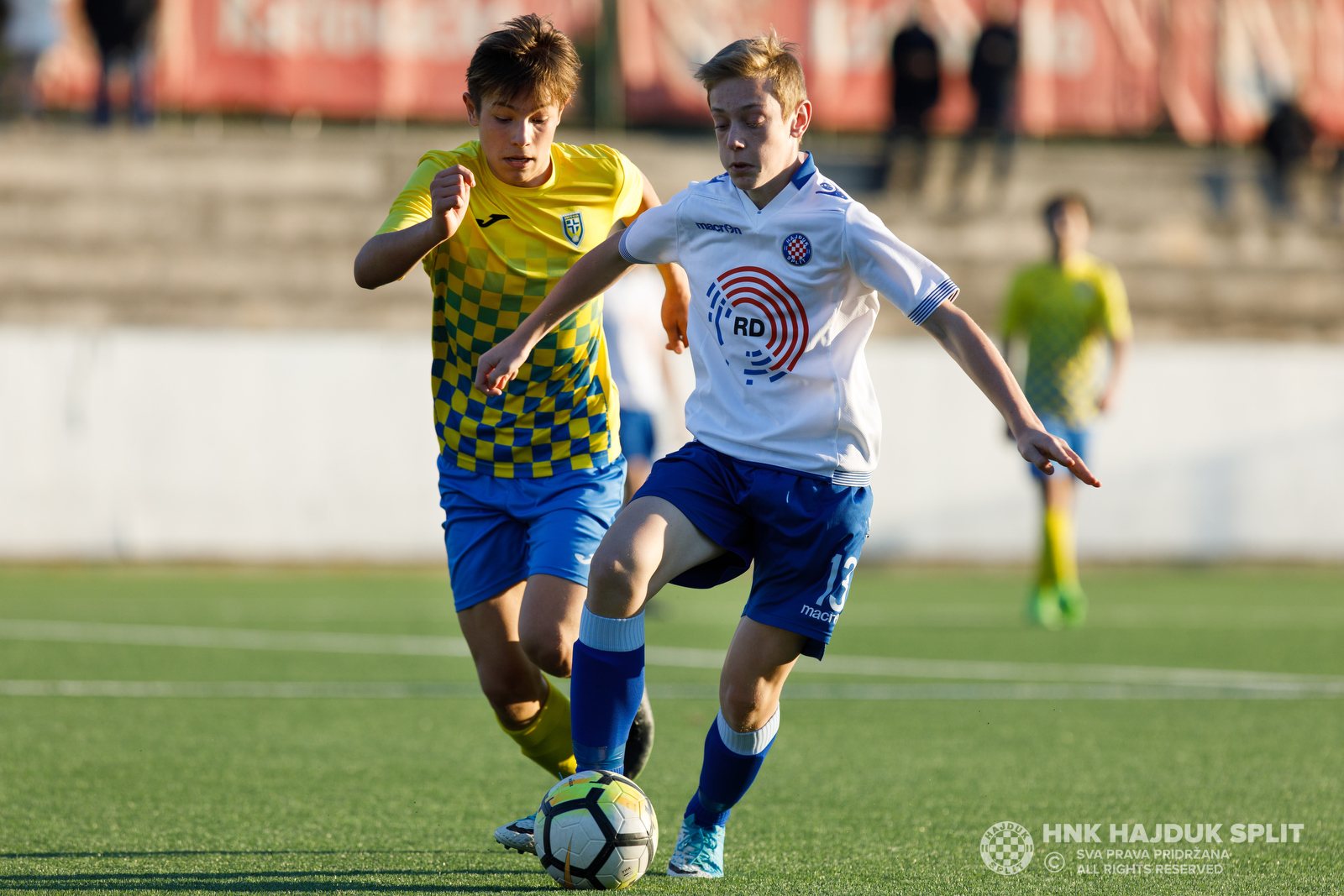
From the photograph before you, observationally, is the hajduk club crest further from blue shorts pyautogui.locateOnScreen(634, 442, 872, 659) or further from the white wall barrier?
the white wall barrier

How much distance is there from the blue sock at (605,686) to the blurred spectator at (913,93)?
13353 mm

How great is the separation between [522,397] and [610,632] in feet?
2.68

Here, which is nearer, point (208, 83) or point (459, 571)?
point (459, 571)

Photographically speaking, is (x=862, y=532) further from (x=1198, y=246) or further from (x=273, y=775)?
(x=1198, y=246)

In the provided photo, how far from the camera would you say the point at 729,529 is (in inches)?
150

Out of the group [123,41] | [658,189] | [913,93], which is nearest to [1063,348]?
[658,189]

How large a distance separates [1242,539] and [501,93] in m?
11.2

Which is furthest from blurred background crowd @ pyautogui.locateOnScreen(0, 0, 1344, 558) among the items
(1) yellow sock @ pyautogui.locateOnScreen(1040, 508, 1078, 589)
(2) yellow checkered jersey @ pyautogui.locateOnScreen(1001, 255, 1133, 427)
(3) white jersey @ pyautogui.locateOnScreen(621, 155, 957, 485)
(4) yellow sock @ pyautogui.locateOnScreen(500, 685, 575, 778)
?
(3) white jersey @ pyautogui.locateOnScreen(621, 155, 957, 485)

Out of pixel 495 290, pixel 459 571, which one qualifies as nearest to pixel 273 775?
pixel 459 571

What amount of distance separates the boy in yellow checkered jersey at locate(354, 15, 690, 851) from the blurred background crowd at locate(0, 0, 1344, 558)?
281 inches

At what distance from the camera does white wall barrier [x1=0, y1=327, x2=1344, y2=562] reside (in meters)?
12.7

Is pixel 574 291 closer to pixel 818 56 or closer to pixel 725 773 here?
pixel 725 773

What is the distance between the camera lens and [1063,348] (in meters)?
9.92

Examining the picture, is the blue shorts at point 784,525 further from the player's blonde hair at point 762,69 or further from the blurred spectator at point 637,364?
the blurred spectator at point 637,364
